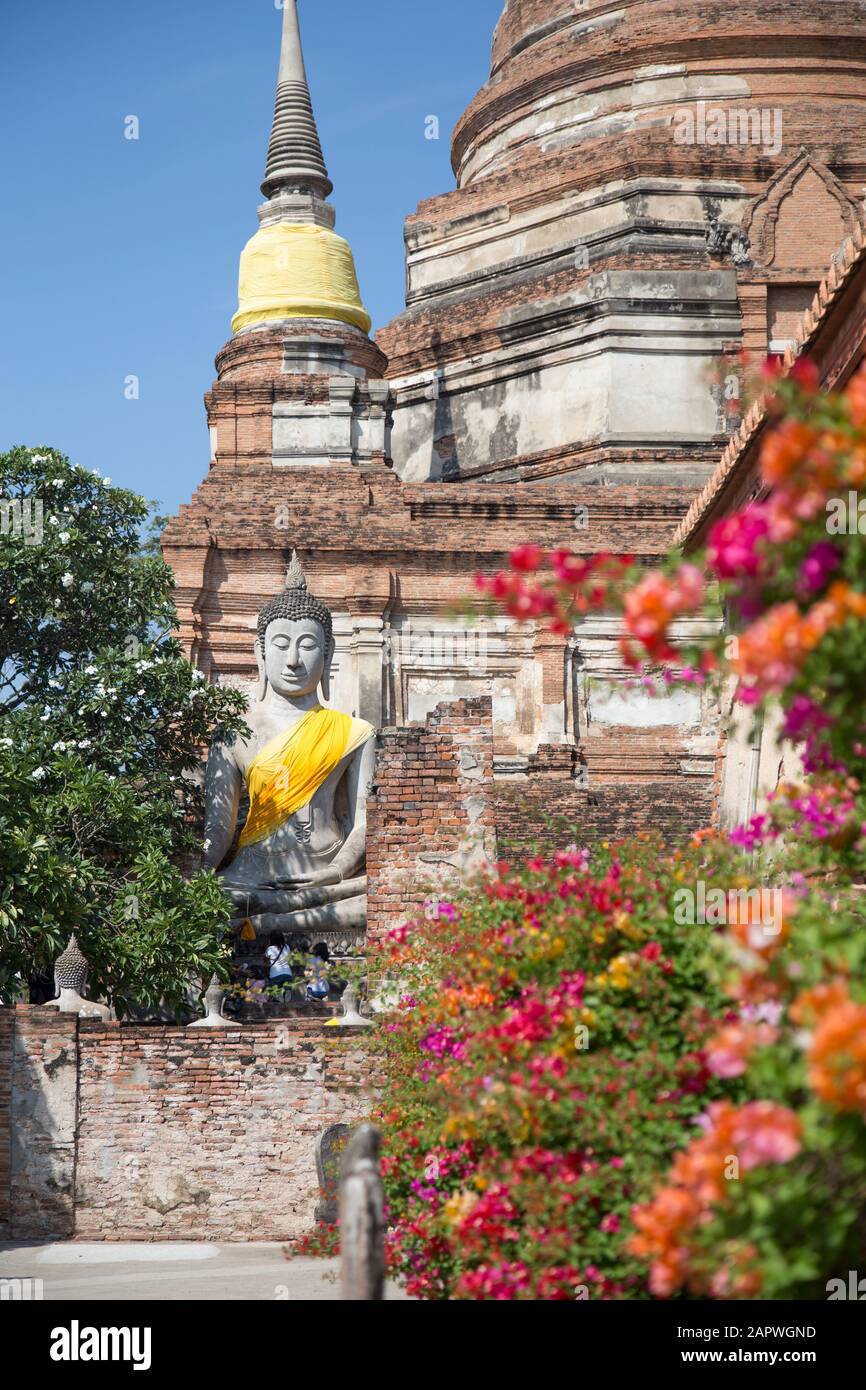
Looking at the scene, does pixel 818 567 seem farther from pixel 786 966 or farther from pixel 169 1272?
pixel 169 1272

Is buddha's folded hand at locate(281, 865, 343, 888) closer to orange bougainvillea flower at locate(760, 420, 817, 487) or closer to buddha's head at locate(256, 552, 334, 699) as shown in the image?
buddha's head at locate(256, 552, 334, 699)

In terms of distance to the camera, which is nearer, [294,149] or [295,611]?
[295,611]

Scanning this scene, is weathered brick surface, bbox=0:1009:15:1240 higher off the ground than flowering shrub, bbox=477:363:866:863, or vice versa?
flowering shrub, bbox=477:363:866:863

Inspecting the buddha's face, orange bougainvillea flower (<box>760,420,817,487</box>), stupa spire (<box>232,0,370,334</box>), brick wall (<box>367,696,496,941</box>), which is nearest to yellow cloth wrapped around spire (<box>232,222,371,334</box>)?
stupa spire (<box>232,0,370,334</box>)

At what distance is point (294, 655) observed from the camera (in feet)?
52.6

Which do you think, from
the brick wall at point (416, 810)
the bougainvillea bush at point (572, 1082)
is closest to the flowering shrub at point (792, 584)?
the bougainvillea bush at point (572, 1082)

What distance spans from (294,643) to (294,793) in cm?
122

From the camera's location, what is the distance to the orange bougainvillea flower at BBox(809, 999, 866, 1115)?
145 inches

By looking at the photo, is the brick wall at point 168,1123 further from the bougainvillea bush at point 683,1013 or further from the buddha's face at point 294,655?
the buddha's face at point 294,655

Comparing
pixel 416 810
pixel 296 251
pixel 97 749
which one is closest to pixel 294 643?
pixel 97 749

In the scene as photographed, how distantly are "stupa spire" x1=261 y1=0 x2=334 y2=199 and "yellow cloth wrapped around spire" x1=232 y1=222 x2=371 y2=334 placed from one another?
2.46 feet

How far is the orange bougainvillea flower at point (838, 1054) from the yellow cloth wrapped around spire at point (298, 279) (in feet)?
67.5
